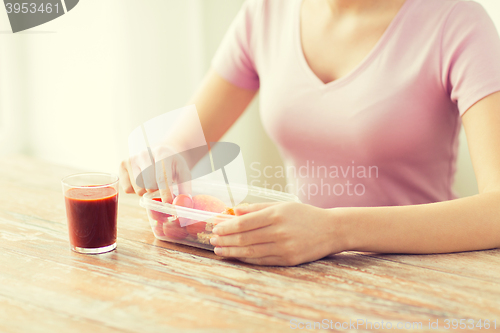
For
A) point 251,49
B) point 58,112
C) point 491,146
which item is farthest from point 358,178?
point 58,112

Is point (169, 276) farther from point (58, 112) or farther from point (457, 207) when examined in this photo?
point (58, 112)

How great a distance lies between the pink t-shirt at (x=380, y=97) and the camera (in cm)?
100

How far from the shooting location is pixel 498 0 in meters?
1.35

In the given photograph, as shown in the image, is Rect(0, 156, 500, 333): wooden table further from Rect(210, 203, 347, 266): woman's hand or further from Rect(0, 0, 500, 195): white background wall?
Rect(0, 0, 500, 195): white background wall

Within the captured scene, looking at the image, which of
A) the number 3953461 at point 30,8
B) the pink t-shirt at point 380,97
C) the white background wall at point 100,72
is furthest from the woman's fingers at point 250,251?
the number 3953461 at point 30,8

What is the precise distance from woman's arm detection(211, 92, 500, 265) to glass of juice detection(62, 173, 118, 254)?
195 mm

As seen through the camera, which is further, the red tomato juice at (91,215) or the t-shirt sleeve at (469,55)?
the t-shirt sleeve at (469,55)

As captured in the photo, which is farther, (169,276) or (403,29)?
(403,29)

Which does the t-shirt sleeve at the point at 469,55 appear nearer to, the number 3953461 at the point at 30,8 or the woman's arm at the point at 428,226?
the woman's arm at the point at 428,226

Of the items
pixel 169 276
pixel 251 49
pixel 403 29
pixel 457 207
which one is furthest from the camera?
pixel 251 49

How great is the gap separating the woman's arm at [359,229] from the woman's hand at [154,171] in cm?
16

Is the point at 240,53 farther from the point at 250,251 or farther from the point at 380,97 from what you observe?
the point at 250,251

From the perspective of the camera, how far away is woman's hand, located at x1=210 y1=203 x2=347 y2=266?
28.5 inches

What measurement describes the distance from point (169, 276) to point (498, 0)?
1.27m
